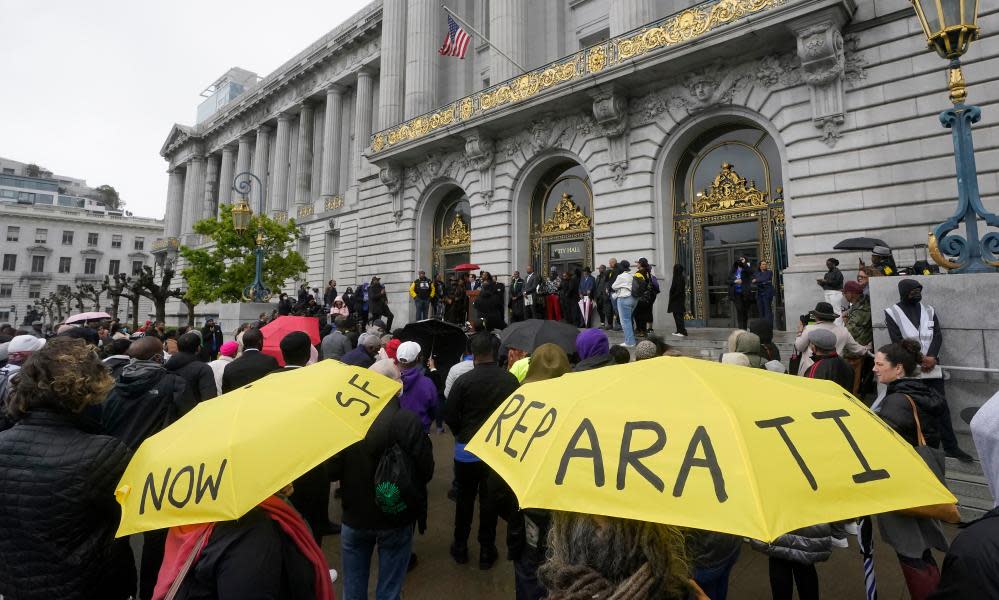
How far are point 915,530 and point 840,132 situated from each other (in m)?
Answer: 12.7

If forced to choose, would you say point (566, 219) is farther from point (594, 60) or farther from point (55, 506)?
A: point (55, 506)

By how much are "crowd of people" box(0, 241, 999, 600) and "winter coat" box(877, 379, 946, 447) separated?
0.01 m

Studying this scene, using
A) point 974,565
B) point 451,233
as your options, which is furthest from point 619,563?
point 451,233

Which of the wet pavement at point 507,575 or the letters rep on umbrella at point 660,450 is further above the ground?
the letters rep on umbrella at point 660,450

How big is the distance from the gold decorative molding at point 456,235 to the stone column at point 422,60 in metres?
5.93

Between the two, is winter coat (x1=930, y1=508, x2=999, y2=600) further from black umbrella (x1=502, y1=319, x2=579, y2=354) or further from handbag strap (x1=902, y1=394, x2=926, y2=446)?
black umbrella (x1=502, y1=319, x2=579, y2=354)

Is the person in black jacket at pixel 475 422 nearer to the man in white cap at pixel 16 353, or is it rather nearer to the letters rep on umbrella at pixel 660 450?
the letters rep on umbrella at pixel 660 450

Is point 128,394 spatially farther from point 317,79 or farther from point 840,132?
point 317,79

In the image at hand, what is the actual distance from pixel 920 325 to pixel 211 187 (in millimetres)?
63131

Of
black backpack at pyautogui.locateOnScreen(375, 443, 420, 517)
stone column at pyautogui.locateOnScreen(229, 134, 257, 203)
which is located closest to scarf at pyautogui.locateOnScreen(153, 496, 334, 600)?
black backpack at pyautogui.locateOnScreen(375, 443, 420, 517)

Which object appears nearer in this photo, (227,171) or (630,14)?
(630,14)

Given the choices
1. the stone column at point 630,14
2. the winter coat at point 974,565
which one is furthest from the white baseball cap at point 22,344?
the stone column at point 630,14

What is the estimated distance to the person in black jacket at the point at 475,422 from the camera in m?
4.13

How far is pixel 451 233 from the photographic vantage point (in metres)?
Answer: 22.2
